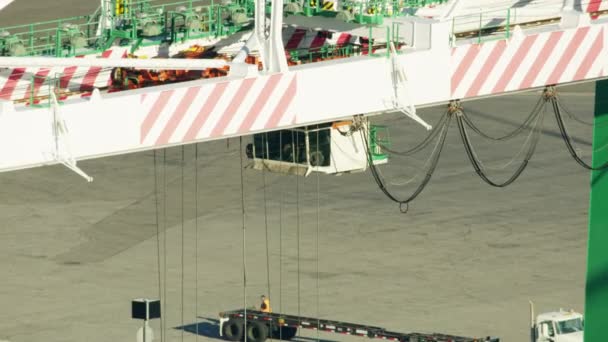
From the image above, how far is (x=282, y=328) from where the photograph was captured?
156 ft

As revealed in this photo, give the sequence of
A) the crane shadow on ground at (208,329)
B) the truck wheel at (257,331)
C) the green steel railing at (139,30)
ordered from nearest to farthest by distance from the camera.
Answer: the green steel railing at (139,30)
the truck wheel at (257,331)
the crane shadow on ground at (208,329)

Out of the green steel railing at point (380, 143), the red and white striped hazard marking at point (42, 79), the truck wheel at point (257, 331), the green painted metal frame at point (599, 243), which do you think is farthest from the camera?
the green steel railing at point (380, 143)

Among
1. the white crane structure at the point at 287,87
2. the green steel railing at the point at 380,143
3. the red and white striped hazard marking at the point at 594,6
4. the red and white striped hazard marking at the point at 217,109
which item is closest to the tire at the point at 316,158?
the green steel railing at the point at 380,143

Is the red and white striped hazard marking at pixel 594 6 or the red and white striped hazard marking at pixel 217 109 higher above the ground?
the red and white striped hazard marking at pixel 594 6

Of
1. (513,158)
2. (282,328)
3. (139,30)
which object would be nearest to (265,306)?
(282,328)

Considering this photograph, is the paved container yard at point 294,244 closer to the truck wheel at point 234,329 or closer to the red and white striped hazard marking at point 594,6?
the truck wheel at point 234,329

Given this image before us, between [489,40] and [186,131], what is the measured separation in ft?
20.8

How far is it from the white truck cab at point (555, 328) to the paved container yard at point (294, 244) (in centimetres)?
141

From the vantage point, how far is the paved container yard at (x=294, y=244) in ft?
162

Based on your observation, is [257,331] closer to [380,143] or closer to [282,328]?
[282,328]

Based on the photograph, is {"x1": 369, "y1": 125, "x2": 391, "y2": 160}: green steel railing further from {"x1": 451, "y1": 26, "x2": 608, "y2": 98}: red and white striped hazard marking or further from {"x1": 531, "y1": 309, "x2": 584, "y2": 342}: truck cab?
{"x1": 451, "y1": 26, "x2": 608, "y2": 98}: red and white striped hazard marking

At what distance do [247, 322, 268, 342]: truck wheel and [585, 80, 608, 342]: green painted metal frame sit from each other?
13.2 m

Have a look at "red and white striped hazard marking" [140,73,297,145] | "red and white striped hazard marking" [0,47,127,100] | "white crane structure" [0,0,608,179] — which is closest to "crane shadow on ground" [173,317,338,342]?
"white crane structure" [0,0,608,179]

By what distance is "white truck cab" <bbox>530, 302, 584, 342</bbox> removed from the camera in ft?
151
